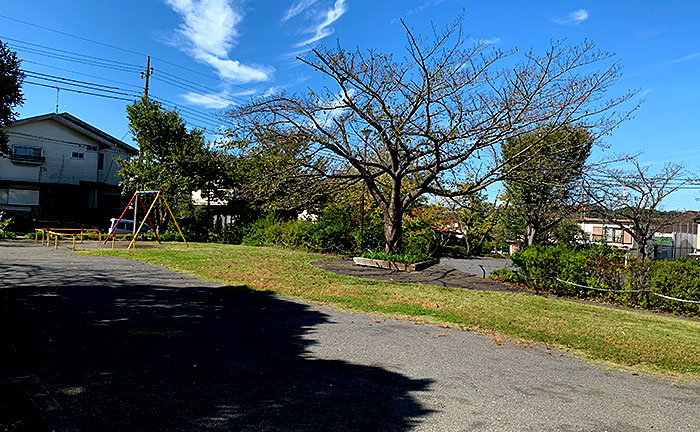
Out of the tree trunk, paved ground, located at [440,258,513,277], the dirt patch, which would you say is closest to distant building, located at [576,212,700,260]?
paved ground, located at [440,258,513,277]

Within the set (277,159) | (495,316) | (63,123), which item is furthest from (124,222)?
(495,316)

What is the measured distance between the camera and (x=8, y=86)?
648cm

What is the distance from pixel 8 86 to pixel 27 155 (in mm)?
25231

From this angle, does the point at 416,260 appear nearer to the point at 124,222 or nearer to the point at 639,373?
the point at 639,373

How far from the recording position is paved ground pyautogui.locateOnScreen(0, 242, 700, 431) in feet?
11.3

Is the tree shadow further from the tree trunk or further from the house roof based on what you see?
the house roof

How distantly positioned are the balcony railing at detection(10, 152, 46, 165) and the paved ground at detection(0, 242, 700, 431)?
24356 millimetres

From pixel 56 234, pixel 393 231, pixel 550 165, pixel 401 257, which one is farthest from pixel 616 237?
pixel 56 234

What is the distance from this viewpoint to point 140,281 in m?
9.62

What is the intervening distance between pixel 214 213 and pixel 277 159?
1365 cm

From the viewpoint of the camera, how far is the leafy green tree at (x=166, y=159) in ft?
75.5

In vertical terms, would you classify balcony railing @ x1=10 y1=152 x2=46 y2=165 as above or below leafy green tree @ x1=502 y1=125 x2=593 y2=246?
above

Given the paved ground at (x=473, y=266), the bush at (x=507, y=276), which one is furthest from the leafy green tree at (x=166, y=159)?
the bush at (x=507, y=276)

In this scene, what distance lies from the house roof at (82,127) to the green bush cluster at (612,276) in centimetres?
2649
